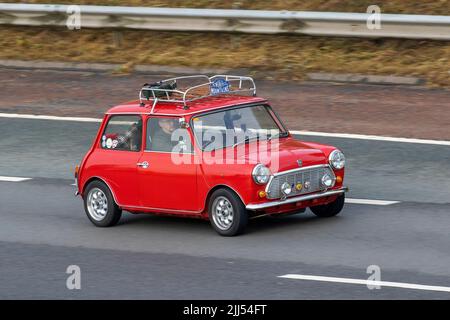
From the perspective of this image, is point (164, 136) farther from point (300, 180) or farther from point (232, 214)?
point (300, 180)

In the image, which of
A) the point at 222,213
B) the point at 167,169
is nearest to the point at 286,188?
the point at 222,213

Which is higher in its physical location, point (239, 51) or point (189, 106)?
point (239, 51)

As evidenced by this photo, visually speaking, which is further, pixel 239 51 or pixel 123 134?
pixel 239 51

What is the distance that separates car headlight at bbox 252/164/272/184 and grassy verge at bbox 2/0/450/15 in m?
10.1

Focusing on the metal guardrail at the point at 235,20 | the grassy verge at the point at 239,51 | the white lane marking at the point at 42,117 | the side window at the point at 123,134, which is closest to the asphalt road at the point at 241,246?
the side window at the point at 123,134

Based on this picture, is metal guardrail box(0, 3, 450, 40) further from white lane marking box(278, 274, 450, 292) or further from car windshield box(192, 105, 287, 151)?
white lane marking box(278, 274, 450, 292)

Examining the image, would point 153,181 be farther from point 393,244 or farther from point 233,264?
point 393,244

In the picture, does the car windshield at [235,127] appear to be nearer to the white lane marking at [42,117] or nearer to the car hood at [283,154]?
the car hood at [283,154]

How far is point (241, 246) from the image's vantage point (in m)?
11.7

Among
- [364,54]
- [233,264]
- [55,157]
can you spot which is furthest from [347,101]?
[233,264]

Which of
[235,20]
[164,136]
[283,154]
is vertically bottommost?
[283,154]

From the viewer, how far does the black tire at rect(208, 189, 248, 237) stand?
464 inches

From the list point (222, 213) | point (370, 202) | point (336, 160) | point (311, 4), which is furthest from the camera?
point (311, 4)

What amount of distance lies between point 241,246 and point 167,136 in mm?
1674
